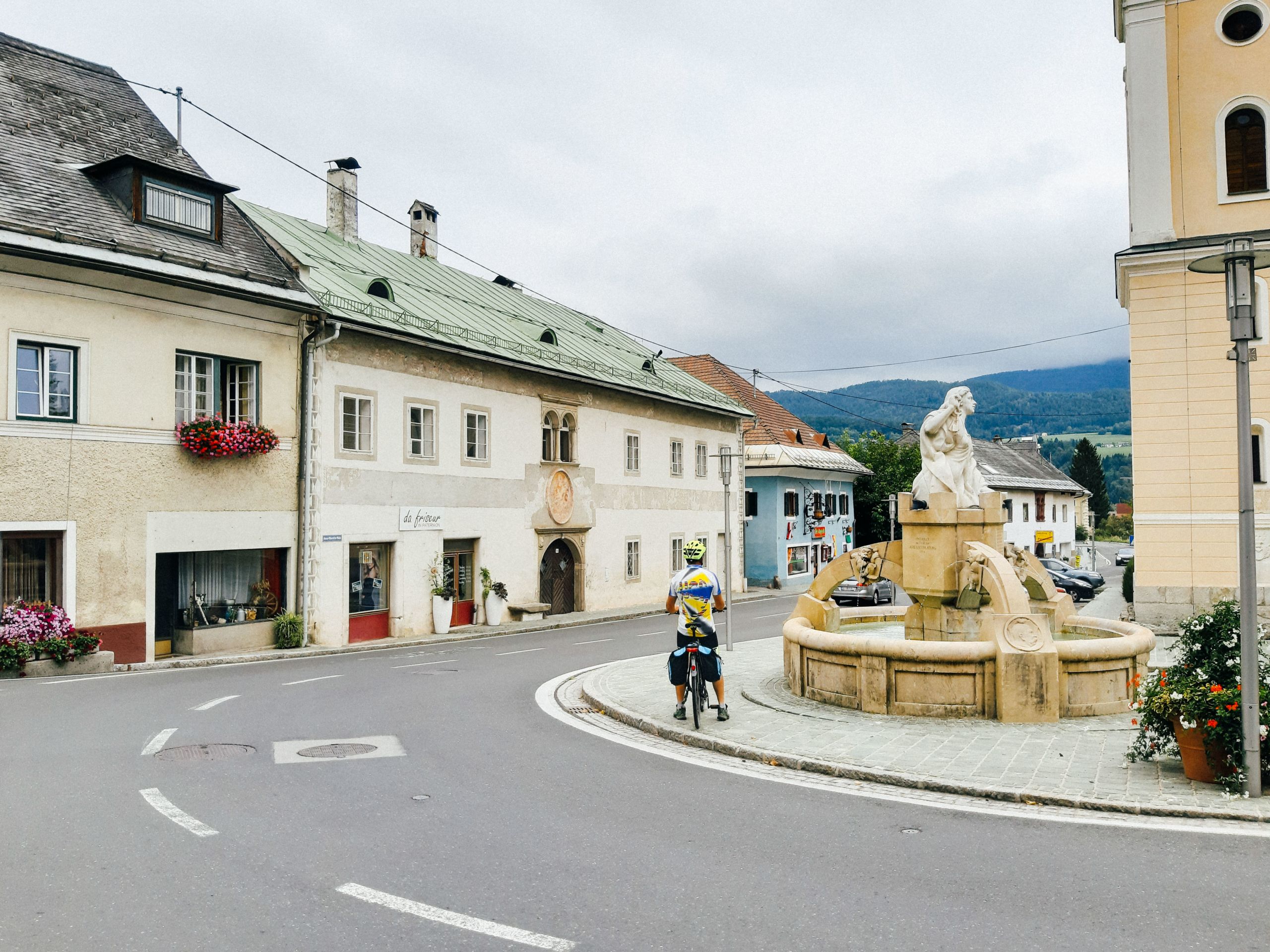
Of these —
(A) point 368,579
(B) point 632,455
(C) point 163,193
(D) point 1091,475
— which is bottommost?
(A) point 368,579

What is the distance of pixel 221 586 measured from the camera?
68.1 feet

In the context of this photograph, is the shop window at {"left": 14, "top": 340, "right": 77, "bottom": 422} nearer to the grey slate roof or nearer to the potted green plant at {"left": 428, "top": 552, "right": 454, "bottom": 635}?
the grey slate roof

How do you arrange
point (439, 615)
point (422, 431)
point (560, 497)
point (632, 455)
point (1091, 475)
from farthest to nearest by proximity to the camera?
point (1091, 475)
point (632, 455)
point (560, 497)
point (422, 431)
point (439, 615)

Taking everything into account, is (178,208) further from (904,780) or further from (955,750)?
(904,780)

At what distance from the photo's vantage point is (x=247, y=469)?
20.7 metres

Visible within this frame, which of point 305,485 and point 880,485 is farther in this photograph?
point 880,485

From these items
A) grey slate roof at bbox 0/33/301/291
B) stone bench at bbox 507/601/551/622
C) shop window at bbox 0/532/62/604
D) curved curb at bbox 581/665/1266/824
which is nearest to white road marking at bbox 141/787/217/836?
curved curb at bbox 581/665/1266/824

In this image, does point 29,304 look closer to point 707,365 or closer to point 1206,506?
point 1206,506

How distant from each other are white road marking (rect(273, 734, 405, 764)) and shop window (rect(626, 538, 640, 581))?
24.0m

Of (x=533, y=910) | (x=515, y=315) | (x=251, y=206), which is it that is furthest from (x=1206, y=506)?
(x=251, y=206)

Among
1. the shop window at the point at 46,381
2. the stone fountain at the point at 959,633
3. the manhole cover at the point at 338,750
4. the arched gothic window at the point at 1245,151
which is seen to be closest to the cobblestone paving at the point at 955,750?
Answer: the stone fountain at the point at 959,633

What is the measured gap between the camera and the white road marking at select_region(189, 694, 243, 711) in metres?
12.1

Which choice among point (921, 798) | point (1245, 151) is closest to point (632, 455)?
point (1245, 151)

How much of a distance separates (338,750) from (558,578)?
21.8 m
